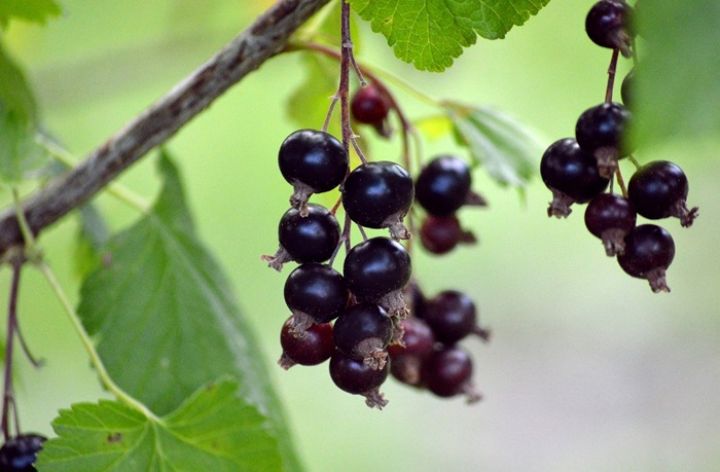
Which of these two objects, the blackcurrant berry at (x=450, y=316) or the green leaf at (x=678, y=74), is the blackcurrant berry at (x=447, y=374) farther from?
the green leaf at (x=678, y=74)

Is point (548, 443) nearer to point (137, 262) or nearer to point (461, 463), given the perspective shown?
point (461, 463)

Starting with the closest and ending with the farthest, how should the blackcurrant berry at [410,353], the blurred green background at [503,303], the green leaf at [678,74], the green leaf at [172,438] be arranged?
the green leaf at [678,74], the green leaf at [172,438], the blackcurrant berry at [410,353], the blurred green background at [503,303]

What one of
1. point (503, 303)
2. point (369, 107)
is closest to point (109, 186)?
point (369, 107)

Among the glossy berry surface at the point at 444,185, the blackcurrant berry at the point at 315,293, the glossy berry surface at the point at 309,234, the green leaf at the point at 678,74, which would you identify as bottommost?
the green leaf at the point at 678,74

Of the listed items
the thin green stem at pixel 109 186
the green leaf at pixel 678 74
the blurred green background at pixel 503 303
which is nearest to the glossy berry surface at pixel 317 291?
the green leaf at pixel 678 74

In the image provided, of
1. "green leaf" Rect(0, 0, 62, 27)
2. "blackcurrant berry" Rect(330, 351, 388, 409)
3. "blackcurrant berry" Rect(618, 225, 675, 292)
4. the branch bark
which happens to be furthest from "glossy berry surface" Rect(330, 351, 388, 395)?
"green leaf" Rect(0, 0, 62, 27)

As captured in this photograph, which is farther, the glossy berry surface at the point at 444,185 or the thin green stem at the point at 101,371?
the glossy berry surface at the point at 444,185

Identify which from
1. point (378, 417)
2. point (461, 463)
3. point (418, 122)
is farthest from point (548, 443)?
point (418, 122)

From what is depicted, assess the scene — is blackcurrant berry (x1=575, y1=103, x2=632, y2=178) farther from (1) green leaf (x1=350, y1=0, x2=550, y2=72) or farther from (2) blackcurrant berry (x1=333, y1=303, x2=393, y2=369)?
(2) blackcurrant berry (x1=333, y1=303, x2=393, y2=369)
